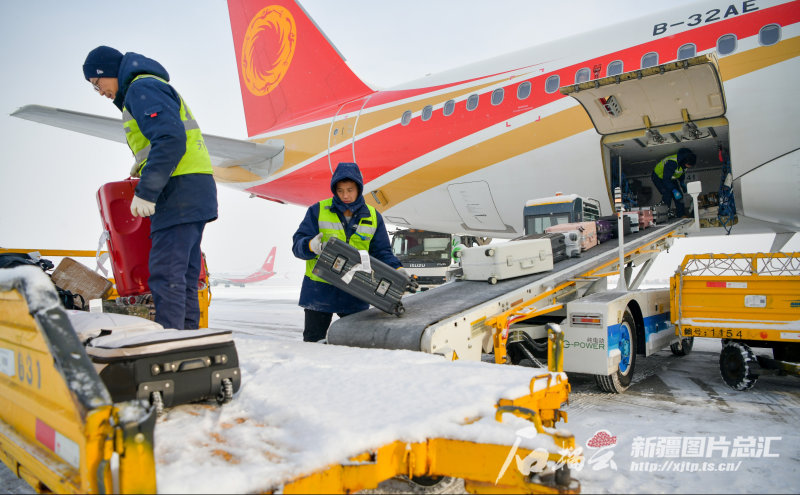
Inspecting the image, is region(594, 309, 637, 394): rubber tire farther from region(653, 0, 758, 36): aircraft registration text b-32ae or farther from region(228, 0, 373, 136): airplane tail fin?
region(228, 0, 373, 136): airplane tail fin

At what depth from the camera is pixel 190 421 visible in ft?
5.18

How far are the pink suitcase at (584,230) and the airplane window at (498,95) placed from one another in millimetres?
2922

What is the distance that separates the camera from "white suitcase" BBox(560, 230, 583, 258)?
4.70 m

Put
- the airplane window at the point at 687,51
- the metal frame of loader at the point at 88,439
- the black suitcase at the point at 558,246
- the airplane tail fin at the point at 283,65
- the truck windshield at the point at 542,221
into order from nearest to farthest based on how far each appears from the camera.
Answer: the metal frame of loader at the point at 88,439 → the black suitcase at the point at 558,246 → the truck windshield at the point at 542,221 → the airplane window at the point at 687,51 → the airplane tail fin at the point at 283,65

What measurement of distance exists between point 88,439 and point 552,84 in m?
7.16

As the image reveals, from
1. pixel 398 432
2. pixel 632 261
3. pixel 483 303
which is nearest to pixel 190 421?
pixel 398 432

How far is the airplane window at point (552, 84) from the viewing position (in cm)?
696

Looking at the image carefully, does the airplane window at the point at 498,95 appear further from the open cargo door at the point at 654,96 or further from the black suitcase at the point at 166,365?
the black suitcase at the point at 166,365

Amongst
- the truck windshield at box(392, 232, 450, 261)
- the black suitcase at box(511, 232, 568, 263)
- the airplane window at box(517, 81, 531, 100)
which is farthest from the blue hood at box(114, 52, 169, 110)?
the truck windshield at box(392, 232, 450, 261)

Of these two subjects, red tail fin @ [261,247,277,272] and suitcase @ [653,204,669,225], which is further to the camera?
red tail fin @ [261,247,277,272]

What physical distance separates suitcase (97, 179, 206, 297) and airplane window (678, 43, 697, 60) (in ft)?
20.8

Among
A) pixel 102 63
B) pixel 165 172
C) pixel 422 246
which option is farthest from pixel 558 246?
pixel 422 246
